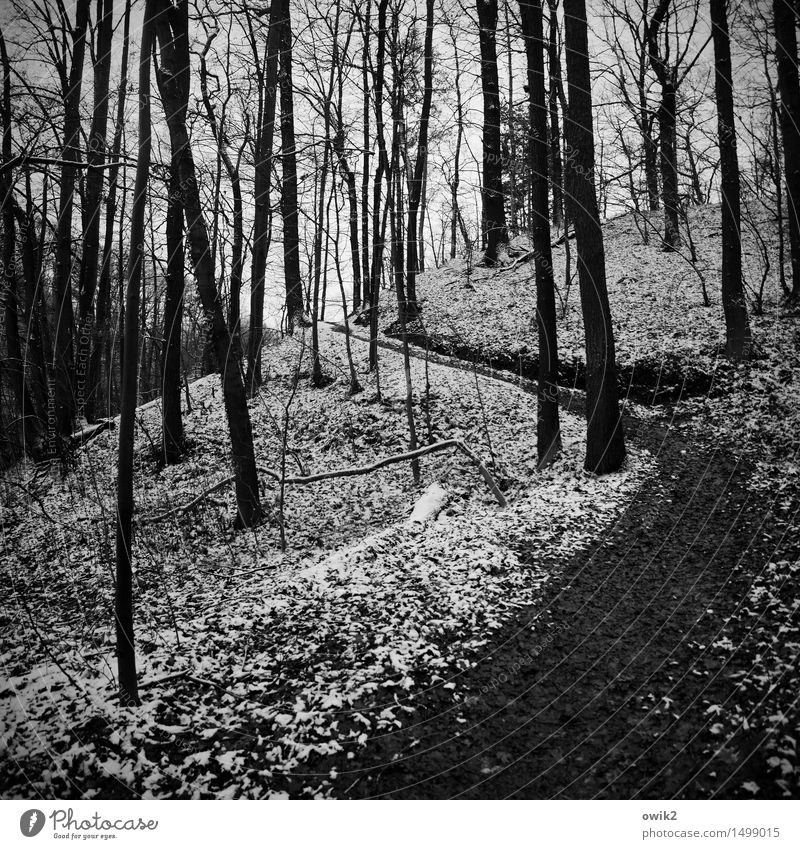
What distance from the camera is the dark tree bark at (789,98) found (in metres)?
7.33

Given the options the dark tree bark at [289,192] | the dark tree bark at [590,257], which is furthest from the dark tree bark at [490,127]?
the dark tree bark at [590,257]

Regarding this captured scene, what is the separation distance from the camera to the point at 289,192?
11305 mm

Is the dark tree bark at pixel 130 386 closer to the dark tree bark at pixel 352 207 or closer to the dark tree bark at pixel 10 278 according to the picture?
the dark tree bark at pixel 10 278

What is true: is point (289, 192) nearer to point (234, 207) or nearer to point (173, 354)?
point (234, 207)

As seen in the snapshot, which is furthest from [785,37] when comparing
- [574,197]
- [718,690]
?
[718,690]

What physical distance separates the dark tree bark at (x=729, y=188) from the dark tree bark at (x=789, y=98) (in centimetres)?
73

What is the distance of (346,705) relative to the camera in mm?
2986

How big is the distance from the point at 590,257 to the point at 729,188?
14.3 feet

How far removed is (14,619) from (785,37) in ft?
42.0

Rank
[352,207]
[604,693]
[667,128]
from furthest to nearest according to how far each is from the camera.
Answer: [352,207], [667,128], [604,693]

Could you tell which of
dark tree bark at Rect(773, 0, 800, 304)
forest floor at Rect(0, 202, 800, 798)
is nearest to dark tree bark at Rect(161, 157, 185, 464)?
forest floor at Rect(0, 202, 800, 798)

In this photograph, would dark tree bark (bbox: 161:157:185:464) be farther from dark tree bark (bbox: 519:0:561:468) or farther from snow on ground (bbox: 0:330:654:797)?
dark tree bark (bbox: 519:0:561:468)

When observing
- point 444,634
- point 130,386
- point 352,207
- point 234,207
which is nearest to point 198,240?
point 234,207
